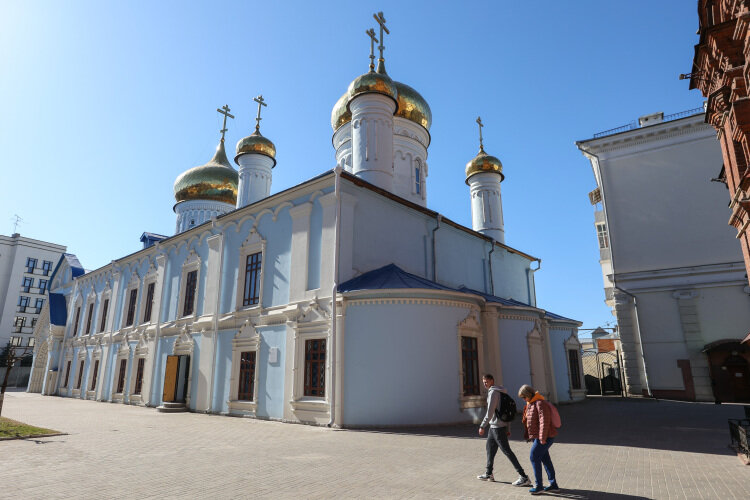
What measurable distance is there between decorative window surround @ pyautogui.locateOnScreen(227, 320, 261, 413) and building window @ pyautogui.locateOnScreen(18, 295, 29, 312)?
46.8 meters

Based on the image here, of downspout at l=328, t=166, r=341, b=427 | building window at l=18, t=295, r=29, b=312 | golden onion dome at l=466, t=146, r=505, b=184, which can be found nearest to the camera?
downspout at l=328, t=166, r=341, b=427

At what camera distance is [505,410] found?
5.77 m

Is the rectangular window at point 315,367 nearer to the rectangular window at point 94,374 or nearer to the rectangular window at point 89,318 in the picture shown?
the rectangular window at point 94,374

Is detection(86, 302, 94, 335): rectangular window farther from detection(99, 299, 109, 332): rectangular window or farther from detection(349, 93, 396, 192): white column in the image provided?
detection(349, 93, 396, 192): white column

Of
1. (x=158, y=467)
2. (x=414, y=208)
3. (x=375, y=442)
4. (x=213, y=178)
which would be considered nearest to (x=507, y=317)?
(x=414, y=208)

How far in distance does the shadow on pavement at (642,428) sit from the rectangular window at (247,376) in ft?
16.8

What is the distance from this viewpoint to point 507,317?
49.1 ft

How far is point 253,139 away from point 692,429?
20492mm

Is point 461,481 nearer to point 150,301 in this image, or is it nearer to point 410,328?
point 410,328

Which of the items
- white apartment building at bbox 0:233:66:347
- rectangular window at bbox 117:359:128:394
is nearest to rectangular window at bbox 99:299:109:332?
rectangular window at bbox 117:359:128:394

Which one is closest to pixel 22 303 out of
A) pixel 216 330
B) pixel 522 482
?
pixel 216 330

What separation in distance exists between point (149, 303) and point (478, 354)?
52.0 feet

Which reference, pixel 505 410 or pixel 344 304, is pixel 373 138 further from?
pixel 505 410

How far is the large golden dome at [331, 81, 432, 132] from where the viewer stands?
20.0 m
